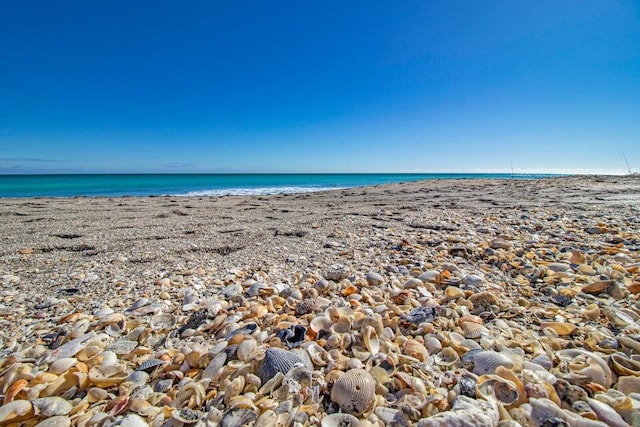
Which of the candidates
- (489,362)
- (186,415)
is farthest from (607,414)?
(186,415)

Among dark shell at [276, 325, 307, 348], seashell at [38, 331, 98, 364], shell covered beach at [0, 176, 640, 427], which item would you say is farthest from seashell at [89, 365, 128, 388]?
dark shell at [276, 325, 307, 348]

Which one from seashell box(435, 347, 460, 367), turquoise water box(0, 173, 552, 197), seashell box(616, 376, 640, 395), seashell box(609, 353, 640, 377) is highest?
turquoise water box(0, 173, 552, 197)

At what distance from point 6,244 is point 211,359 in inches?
169

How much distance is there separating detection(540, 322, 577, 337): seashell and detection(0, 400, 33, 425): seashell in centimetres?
246

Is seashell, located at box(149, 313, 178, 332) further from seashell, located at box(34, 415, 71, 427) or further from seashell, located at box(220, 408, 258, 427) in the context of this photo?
seashell, located at box(220, 408, 258, 427)

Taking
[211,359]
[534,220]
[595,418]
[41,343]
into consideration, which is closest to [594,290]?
[595,418]

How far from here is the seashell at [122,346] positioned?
1.47 metres

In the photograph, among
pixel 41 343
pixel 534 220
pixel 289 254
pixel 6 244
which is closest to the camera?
pixel 41 343

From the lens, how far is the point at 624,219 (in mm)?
4008

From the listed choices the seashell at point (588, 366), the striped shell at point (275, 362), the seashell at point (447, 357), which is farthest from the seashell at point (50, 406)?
the seashell at point (588, 366)

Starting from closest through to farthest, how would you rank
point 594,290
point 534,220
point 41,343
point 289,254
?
point 41,343
point 594,290
point 289,254
point 534,220

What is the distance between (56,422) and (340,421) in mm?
1071

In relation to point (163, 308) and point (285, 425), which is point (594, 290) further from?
Result: point (163, 308)

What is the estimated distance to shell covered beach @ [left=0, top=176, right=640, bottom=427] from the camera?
107 centimetres
